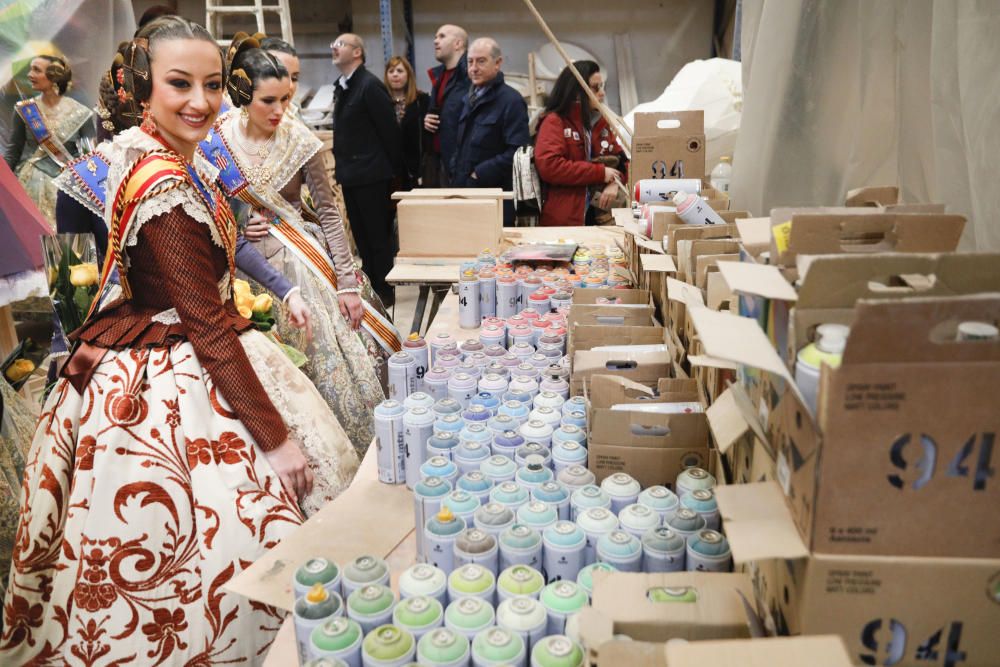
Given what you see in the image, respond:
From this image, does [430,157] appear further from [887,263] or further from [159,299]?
[887,263]

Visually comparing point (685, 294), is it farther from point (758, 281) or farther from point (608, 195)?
point (608, 195)

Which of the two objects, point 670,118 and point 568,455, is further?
point 670,118

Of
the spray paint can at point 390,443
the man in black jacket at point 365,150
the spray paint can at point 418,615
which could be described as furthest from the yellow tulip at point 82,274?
the man in black jacket at point 365,150

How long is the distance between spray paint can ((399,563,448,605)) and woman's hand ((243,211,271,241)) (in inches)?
69.5

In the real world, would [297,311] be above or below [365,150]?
below

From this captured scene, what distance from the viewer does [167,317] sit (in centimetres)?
159

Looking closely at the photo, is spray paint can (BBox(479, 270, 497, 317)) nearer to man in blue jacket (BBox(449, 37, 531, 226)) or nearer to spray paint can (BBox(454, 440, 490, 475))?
spray paint can (BBox(454, 440, 490, 475))

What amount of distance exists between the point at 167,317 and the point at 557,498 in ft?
3.03

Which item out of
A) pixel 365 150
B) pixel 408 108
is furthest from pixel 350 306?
pixel 408 108

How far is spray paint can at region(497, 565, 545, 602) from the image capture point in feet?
3.22

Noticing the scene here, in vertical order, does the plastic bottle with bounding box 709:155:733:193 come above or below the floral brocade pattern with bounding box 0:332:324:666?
above

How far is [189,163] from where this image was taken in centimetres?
160

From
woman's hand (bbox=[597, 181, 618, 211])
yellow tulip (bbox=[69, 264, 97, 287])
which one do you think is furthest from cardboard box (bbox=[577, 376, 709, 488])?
woman's hand (bbox=[597, 181, 618, 211])

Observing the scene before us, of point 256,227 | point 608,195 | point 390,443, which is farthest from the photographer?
point 608,195
